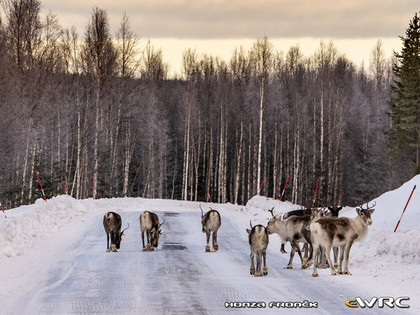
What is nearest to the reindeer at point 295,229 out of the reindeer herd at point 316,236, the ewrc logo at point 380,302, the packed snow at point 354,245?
the reindeer herd at point 316,236

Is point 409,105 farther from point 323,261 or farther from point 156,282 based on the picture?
point 156,282

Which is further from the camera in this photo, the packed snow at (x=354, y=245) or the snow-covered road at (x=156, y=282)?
the packed snow at (x=354, y=245)

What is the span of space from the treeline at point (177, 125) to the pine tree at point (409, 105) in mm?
8535

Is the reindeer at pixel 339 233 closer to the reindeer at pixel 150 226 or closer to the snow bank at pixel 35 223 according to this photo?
the reindeer at pixel 150 226

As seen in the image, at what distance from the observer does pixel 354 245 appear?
1742cm

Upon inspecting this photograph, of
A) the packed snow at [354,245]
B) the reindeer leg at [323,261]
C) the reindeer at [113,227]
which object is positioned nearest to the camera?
the packed snow at [354,245]

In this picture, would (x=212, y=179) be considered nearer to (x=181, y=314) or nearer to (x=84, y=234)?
(x=84, y=234)

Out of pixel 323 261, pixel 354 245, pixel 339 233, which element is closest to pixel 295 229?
pixel 323 261

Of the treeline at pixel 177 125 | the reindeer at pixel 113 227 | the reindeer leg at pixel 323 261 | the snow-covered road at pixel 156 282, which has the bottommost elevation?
the snow-covered road at pixel 156 282

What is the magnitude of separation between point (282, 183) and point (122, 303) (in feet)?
201

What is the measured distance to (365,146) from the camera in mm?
71938

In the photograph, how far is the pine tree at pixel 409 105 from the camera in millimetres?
46781

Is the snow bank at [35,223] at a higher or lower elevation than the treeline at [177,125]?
lower

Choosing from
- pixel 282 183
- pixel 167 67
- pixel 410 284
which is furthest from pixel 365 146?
pixel 410 284
